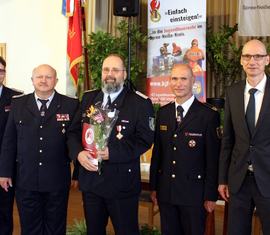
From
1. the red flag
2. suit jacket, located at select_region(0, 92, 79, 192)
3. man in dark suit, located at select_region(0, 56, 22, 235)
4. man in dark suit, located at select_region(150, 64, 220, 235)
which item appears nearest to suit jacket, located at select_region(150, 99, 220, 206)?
man in dark suit, located at select_region(150, 64, 220, 235)

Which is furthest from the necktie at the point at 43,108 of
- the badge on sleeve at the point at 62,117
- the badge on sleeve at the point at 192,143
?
the badge on sleeve at the point at 192,143

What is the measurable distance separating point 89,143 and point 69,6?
370cm

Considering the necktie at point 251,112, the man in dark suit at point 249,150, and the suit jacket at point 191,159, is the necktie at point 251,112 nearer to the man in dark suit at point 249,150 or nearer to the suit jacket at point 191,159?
the man in dark suit at point 249,150

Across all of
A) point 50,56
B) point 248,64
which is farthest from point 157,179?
point 50,56

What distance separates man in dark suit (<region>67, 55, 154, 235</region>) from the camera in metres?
2.26

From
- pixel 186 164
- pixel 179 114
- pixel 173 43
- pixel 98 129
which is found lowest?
pixel 186 164

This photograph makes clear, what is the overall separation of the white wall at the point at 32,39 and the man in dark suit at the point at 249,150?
4239 mm

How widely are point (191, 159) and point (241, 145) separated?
1.15 ft

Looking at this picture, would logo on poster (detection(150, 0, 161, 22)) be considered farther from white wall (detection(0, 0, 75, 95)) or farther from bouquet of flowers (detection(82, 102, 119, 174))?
bouquet of flowers (detection(82, 102, 119, 174))

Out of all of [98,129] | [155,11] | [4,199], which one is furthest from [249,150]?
[155,11]

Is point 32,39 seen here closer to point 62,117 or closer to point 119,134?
point 62,117

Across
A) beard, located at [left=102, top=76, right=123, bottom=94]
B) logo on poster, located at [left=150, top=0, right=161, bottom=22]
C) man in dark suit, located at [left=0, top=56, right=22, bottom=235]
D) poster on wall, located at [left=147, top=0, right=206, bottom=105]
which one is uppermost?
logo on poster, located at [left=150, top=0, right=161, bottom=22]

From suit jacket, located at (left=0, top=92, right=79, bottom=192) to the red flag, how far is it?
2944 mm

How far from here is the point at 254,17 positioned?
4.69 m
